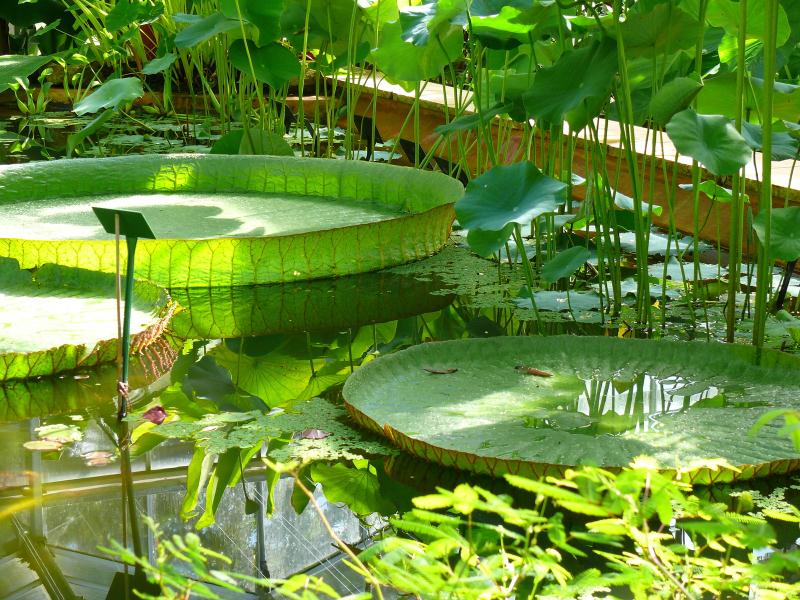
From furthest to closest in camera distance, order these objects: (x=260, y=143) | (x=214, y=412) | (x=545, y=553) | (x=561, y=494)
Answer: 1. (x=260, y=143)
2. (x=214, y=412)
3. (x=545, y=553)
4. (x=561, y=494)

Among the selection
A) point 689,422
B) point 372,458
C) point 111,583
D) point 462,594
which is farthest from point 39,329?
point 462,594

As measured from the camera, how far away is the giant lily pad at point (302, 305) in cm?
201

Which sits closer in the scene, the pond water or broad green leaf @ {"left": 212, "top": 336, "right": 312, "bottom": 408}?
the pond water

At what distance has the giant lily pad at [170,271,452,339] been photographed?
201 cm

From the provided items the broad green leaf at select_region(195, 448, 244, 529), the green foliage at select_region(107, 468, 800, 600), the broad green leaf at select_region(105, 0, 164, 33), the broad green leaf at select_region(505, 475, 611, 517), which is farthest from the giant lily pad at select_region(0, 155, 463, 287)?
the broad green leaf at select_region(505, 475, 611, 517)

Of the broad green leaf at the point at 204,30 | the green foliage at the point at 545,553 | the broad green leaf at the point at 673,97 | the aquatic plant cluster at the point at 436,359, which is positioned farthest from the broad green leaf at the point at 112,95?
the green foliage at the point at 545,553

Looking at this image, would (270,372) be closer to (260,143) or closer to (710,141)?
(710,141)

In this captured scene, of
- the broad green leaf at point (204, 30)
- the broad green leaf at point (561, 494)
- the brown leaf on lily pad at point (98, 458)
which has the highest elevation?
the broad green leaf at point (204, 30)

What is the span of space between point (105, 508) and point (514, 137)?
2.48 metres

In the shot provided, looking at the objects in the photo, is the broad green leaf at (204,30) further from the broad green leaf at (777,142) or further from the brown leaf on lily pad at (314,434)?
the brown leaf on lily pad at (314,434)

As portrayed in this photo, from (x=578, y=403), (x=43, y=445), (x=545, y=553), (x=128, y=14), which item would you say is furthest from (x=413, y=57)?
(x=128, y=14)

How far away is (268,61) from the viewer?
2.91m

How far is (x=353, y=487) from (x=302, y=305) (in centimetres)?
92

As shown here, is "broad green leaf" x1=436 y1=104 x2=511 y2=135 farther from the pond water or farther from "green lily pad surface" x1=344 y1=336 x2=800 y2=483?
"green lily pad surface" x1=344 y1=336 x2=800 y2=483
